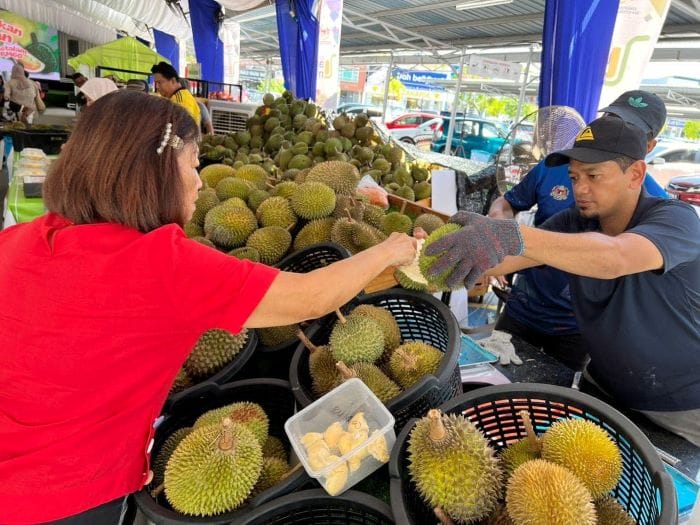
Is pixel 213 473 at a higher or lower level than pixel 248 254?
lower

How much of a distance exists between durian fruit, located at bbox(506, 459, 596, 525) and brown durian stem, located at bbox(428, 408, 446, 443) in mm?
210

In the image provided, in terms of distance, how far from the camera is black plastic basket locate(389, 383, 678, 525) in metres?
0.91

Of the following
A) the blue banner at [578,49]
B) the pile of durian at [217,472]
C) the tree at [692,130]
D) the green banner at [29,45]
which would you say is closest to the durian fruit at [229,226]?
the pile of durian at [217,472]

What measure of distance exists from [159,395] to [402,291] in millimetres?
940

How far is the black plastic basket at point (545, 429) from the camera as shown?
91 centimetres

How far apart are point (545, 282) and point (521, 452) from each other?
1724mm

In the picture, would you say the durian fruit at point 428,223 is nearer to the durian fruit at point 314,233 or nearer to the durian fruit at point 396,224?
the durian fruit at point 396,224

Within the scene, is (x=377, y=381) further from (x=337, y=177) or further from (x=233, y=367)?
(x=337, y=177)

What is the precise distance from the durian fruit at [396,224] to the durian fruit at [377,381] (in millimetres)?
973

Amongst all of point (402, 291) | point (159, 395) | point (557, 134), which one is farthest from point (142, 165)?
point (557, 134)

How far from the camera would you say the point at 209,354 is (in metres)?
1.65

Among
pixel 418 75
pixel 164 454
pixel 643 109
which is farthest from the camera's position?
pixel 418 75

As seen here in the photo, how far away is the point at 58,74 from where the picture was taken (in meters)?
17.4

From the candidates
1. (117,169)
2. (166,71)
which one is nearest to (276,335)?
(117,169)
